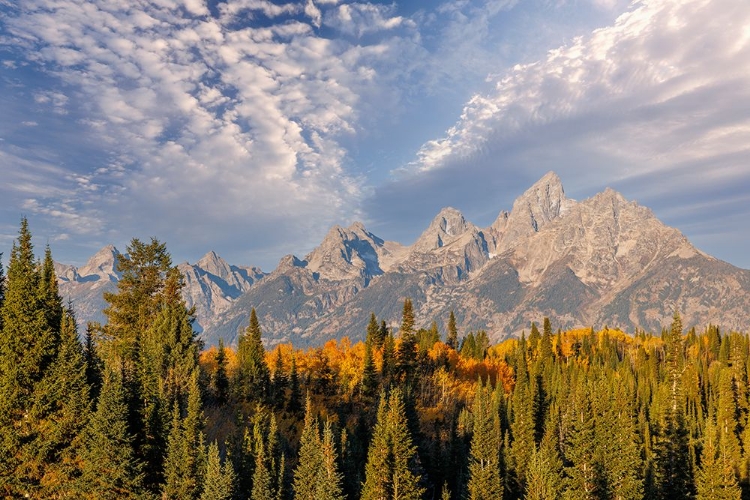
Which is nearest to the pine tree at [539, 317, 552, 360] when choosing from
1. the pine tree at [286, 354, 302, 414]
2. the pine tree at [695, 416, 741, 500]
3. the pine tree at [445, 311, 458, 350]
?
the pine tree at [445, 311, 458, 350]

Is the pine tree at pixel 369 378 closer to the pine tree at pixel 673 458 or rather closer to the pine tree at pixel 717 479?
the pine tree at pixel 673 458

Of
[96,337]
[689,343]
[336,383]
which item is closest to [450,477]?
[336,383]

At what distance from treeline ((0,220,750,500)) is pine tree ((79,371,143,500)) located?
13 cm

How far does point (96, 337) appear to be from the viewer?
58500 millimetres

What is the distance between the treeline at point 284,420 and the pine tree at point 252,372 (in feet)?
1.21

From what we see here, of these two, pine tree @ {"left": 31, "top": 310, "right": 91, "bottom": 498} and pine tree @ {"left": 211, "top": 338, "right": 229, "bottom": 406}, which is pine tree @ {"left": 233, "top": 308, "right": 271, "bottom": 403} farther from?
pine tree @ {"left": 31, "top": 310, "right": 91, "bottom": 498}

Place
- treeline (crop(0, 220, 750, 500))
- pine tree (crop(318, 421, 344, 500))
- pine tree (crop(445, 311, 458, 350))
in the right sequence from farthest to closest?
1. pine tree (crop(445, 311, 458, 350))
2. pine tree (crop(318, 421, 344, 500))
3. treeline (crop(0, 220, 750, 500))

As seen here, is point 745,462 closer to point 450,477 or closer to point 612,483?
point 612,483

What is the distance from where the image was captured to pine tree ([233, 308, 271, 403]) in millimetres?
89375

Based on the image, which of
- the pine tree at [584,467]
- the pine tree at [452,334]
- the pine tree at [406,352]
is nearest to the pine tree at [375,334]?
the pine tree at [406,352]

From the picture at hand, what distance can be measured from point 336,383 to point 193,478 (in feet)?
233

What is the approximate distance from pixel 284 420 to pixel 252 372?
10521mm

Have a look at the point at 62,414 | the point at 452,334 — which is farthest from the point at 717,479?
the point at 452,334

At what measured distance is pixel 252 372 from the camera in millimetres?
91375
